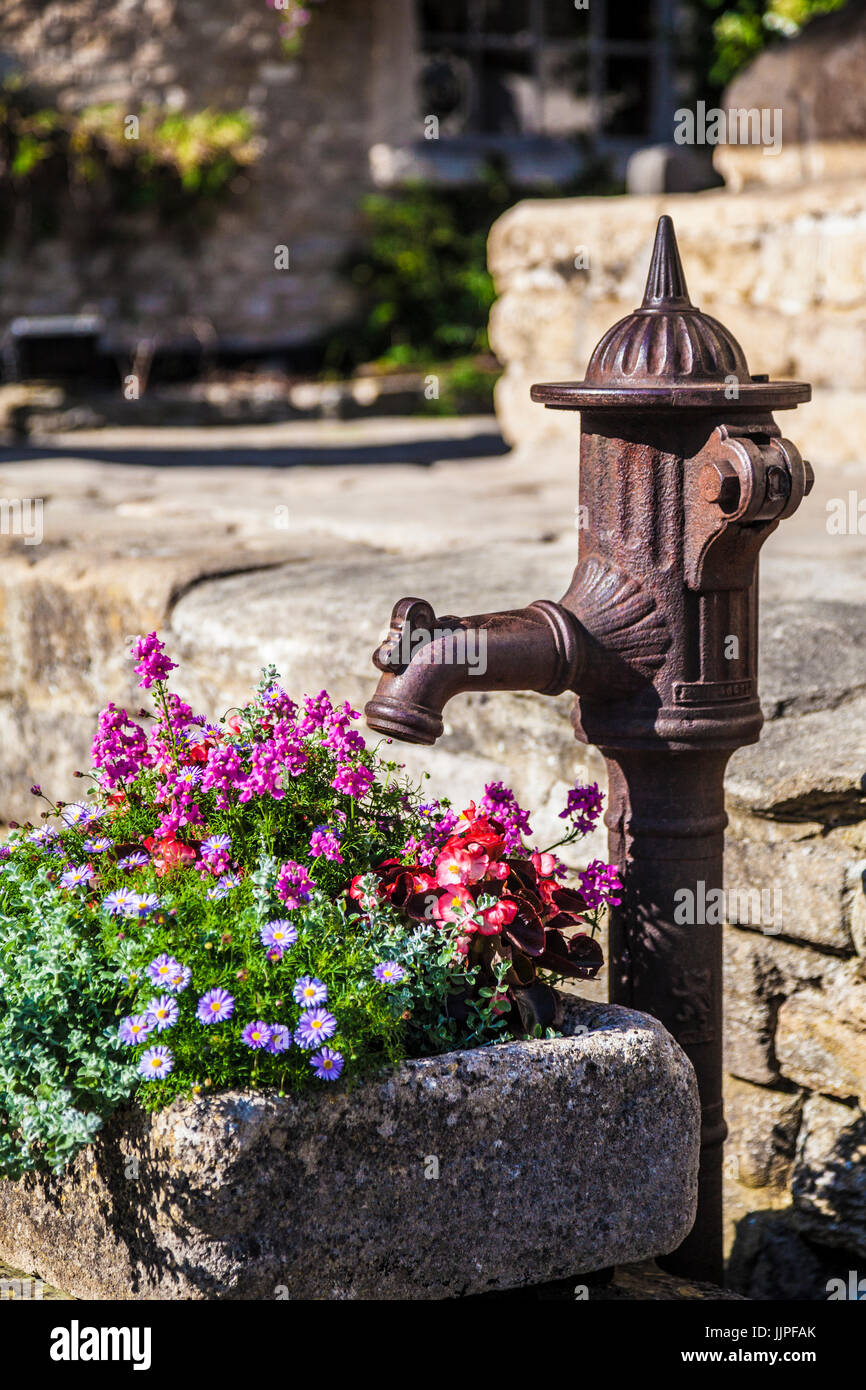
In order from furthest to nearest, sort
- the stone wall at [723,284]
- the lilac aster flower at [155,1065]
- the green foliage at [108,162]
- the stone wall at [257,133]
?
the stone wall at [257,133]
the green foliage at [108,162]
the stone wall at [723,284]
the lilac aster flower at [155,1065]

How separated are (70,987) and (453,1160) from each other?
396 millimetres

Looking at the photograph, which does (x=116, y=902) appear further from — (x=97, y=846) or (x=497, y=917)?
(x=497, y=917)

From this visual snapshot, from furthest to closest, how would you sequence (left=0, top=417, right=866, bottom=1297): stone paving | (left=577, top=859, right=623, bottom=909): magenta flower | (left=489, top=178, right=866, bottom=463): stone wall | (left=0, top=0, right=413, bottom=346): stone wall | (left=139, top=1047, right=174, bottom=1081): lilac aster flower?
(left=0, top=0, right=413, bottom=346): stone wall → (left=489, top=178, right=866, bottom=463): stone wall → (left=0, top=417, right=866, bottom=1297): stone paving → (left=577, top=859, right=623, bottom=909): magenta flower → (left=139, top=1047, right=174, bottom=1081): lilac aster flower

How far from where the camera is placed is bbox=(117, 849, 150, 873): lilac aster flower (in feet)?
5.24

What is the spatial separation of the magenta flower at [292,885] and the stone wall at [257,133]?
325 inches

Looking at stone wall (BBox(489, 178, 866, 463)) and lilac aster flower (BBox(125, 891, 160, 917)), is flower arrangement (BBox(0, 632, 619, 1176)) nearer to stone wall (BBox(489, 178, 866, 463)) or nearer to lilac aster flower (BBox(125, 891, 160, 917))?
lilac aster flower (BBox(125, 891, 160, 917))

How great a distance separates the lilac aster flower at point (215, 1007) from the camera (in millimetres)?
1331

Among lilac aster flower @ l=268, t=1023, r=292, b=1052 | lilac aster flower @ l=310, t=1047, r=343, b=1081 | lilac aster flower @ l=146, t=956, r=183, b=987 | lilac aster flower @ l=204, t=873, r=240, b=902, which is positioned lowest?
lilac aster flower @ l=310, t=1047, r=343, b=1081

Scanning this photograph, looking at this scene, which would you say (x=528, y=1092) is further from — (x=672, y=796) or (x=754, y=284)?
(x=754, y=284)

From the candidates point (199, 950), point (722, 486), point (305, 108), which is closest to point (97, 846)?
point (199, 950)

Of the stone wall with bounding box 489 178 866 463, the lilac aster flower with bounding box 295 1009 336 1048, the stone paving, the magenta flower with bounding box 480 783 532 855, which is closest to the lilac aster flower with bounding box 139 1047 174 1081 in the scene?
the lilac aster flower with bounding box 295 1009 336 1048

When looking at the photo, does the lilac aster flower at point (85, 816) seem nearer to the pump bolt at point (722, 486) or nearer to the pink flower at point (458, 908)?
the pink flower at point (458, 908)

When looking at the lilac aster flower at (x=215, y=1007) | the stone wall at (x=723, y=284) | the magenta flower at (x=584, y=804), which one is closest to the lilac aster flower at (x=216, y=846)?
the lilac aster flower at (x=215, y=1007)

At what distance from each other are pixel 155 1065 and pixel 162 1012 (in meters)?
0.05
